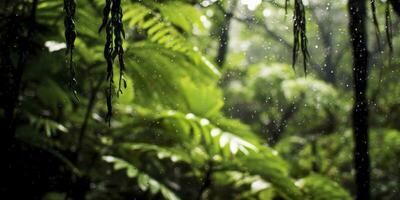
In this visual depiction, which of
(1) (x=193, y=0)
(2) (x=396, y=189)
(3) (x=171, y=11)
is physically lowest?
(2) (x=396, y=189)

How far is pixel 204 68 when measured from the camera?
206 cm

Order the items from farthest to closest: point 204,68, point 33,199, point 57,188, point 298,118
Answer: point 298,118 → point 57,188 → point 33,199 → point 204,68

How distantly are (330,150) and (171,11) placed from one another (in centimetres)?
283

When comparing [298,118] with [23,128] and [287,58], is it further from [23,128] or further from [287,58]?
[287,58]

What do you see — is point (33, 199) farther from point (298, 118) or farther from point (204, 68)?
point (298, 118)

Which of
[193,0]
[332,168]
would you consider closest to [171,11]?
[193,0]

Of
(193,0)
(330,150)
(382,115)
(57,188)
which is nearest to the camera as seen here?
(57,188)

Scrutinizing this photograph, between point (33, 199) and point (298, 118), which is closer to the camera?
point (33, 199)

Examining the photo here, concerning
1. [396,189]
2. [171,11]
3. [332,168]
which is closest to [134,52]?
[171,11]

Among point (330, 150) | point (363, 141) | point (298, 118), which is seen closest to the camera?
point (363, 141)

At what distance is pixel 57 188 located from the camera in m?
2.39

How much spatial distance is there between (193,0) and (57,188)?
5.73 ft

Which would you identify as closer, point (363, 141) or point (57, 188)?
point (363, 141)

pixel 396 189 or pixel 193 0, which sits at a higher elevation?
pixel 193 0
